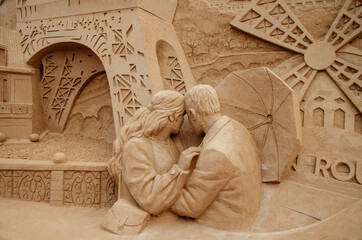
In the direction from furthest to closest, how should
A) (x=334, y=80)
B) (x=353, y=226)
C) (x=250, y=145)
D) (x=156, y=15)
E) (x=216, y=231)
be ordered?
(x=156, y=15)
(x=334, y=80)
(x=250, y=145)
(x=216, y=231)
(x=353, y=226)

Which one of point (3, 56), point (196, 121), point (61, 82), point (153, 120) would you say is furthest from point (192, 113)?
point (3, 56)

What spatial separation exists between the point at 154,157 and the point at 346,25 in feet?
10.3

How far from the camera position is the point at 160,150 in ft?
10.7

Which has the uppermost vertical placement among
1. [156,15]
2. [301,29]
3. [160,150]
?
[156,15]

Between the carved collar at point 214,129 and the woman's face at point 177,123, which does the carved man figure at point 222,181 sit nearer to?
the carved collar at point 214,129

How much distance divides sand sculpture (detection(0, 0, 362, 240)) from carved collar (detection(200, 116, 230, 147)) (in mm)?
15

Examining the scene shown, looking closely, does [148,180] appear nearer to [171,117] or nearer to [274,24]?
[171,117]

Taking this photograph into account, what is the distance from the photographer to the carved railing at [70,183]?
13.1 ft

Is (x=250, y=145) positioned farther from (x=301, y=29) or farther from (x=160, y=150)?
(x=301, y=29)

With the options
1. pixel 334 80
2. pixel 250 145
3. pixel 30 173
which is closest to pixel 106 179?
pixel 30 173

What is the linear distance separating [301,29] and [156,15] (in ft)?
7.26

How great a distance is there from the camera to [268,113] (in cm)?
323

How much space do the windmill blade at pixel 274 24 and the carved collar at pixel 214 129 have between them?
1.84 meters

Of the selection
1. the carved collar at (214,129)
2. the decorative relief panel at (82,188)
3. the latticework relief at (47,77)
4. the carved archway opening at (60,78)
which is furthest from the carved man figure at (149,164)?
the latticework relief at (47,77)
